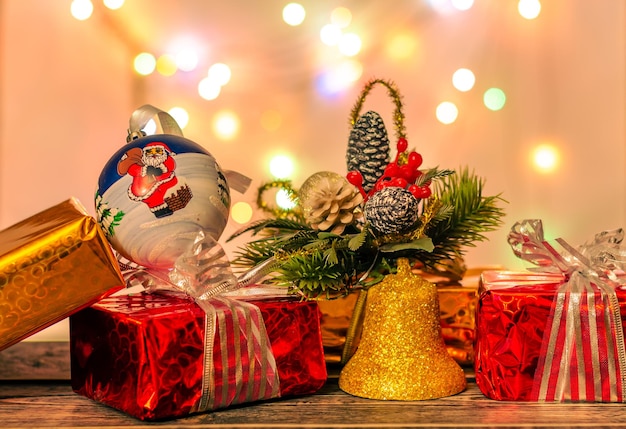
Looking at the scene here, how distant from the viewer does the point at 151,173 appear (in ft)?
2.83

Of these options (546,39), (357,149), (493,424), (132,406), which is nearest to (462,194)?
(357,149)

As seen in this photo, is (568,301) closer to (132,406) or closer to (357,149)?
(357,149)

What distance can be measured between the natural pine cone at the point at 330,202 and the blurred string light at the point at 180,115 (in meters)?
0.57

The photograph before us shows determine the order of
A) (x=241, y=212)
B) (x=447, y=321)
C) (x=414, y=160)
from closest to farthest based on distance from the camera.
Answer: (x=414, y=160)
(x=447, y=321)
(x=241, y=212)

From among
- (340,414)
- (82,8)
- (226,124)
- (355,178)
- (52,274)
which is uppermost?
(82,8)

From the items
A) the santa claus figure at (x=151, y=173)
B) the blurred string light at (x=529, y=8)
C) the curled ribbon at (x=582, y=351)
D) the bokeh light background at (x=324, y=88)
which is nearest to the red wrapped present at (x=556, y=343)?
the curled ribbon at (x=582, y=351)

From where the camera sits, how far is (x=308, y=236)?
0.92 m

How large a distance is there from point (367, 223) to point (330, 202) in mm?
51

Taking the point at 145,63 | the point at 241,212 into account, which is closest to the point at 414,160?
the point at 241,212

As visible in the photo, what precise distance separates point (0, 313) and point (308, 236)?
1.19 ft

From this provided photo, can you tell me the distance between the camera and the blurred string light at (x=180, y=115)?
1391mm

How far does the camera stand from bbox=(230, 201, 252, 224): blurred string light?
130 centimetres

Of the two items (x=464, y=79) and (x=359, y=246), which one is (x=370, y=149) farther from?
(x=464, y=79)

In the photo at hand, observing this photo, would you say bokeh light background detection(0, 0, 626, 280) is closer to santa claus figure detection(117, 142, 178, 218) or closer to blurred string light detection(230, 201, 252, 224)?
blurred string light detection(230, 201, 252, 224)
